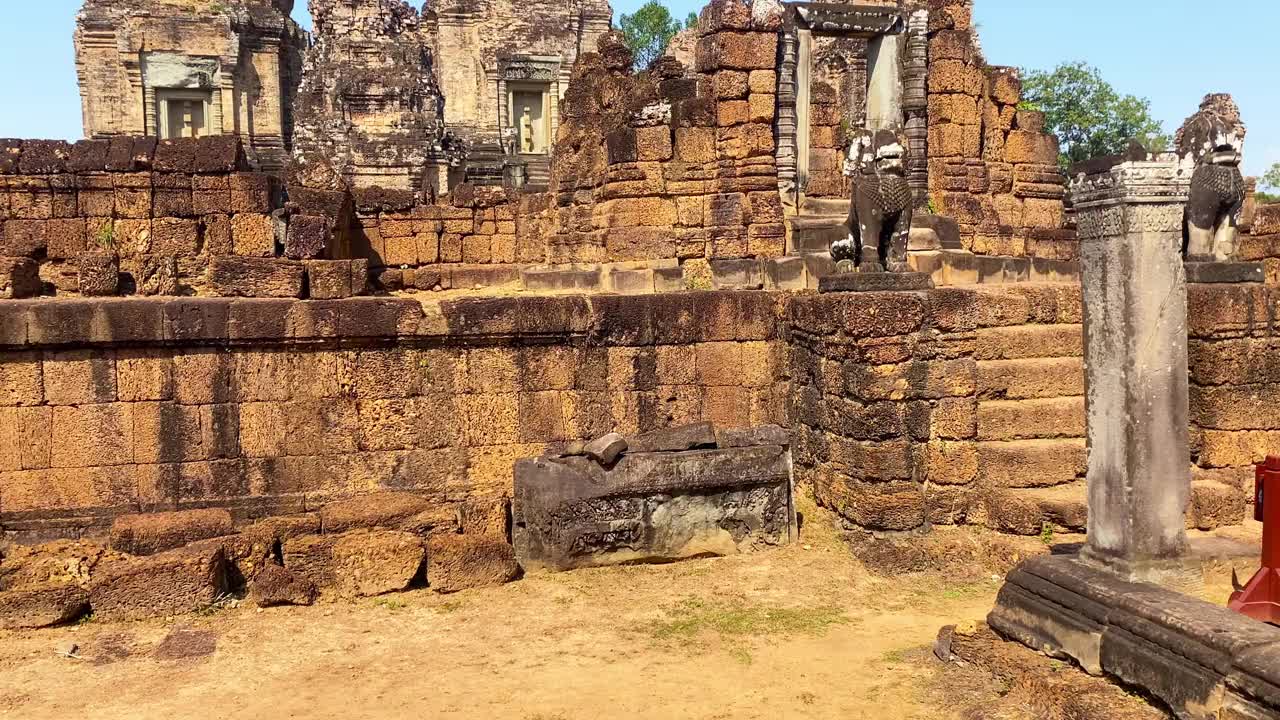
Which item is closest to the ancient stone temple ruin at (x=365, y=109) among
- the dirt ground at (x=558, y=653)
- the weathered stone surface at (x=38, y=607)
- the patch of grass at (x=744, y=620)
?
the weathered stone surface at (x=38, y=607)

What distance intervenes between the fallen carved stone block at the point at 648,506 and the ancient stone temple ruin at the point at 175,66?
22011mm

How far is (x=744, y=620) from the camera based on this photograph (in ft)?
21.3

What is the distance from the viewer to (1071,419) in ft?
25.5

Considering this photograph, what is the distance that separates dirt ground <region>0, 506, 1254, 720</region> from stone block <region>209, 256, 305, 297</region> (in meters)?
2.93

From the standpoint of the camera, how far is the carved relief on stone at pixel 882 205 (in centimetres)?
802

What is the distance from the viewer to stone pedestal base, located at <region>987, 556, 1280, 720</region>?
4.11m

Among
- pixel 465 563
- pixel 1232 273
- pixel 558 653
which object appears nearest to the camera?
pixel 558 653

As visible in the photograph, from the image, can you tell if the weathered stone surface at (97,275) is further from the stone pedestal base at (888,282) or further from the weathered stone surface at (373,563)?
the stone pedestal base at (888,282)

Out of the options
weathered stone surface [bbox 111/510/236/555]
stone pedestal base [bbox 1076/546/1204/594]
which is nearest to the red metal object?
stone pedestal base [bbox 1076/546/1204/594]

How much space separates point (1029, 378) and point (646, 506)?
328 cm

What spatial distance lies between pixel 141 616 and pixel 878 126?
30.5 ft

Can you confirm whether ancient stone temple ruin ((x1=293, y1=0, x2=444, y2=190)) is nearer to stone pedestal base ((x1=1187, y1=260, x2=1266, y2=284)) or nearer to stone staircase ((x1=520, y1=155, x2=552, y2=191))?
stone staircase ((x1=520, y1=155, x2=552, y2=191))

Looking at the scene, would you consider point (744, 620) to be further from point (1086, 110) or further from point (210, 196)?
point (1086, 110)

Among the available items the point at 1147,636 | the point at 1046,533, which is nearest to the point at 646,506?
the point at 1046,533
